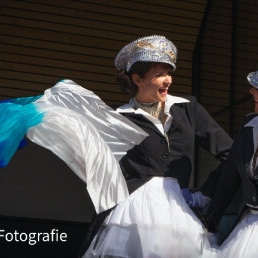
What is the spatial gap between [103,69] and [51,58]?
631 mm

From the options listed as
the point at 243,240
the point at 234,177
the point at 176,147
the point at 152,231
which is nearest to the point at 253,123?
the point at 234,177

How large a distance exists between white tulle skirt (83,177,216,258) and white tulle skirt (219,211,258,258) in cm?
9

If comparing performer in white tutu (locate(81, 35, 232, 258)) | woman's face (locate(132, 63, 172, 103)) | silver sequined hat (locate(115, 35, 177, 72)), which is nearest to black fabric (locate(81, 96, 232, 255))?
performer in white tutu (locate(81, 35, 232, 258))

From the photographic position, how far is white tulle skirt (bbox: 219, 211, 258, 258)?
301 centimetres

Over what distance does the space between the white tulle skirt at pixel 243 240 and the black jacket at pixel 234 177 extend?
70 millimetres

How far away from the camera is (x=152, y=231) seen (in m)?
3.19

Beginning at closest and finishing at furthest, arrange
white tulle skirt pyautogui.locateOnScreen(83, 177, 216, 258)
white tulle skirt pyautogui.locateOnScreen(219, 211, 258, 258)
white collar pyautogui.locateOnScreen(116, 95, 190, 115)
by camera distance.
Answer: white tulle skirt pyautogui.locateOnScreen(219, 211, 258, 258) → white tulle skirt pyautogui.locateOnScreen(83, 177, 216, 258) → white collar pyautogui.locateOnScreen(116, 95, 190, 115)

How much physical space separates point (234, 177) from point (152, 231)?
42cm

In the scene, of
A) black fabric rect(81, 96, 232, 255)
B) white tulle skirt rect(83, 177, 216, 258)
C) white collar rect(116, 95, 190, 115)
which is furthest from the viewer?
white collar rect(116, 95, 190, 115)

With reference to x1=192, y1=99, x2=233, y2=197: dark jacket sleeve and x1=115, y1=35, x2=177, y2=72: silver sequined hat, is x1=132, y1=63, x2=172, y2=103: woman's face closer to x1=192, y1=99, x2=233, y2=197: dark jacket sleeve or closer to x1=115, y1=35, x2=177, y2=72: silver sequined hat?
x1=115, y1=35, x2=177, y2=72: silver sequined hat

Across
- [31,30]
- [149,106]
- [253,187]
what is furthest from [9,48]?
[253,187]

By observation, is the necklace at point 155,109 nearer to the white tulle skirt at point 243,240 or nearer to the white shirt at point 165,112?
the white shirt at point 165,112

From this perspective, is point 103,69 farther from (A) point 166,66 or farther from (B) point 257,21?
(A) point 166,66

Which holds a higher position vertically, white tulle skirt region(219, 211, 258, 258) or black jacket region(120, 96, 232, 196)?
black jacket region(120, 96, 232, 196)
